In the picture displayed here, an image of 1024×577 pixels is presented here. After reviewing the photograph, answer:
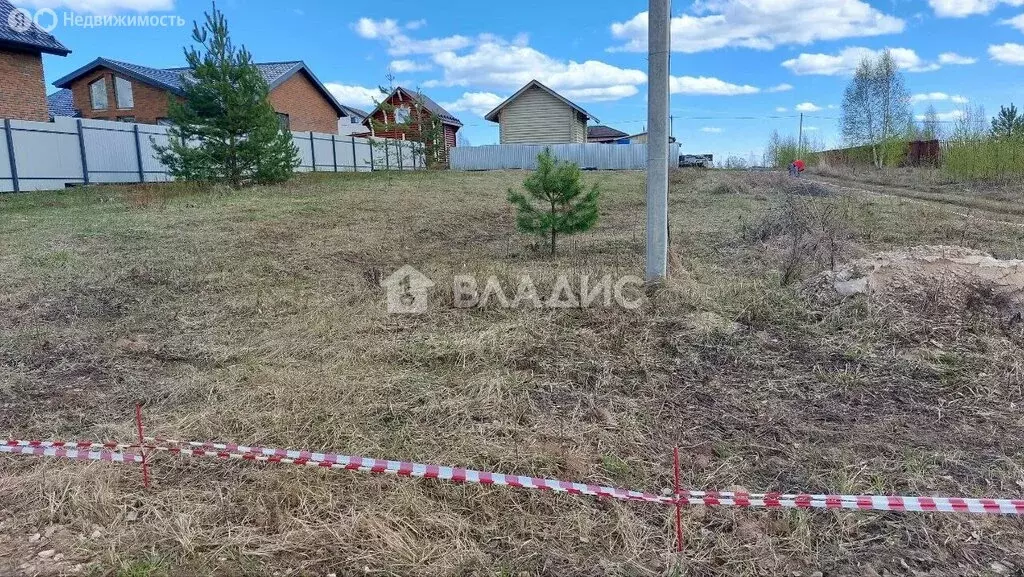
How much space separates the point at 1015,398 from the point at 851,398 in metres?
0.92

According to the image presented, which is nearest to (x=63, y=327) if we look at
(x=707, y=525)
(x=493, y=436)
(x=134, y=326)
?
(x=134, y=326)

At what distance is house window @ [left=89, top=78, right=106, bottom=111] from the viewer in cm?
2756

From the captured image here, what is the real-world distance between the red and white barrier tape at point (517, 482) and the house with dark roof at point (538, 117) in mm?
31773

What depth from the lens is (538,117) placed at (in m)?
34.3

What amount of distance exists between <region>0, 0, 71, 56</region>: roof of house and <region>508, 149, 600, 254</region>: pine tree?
1762 cm

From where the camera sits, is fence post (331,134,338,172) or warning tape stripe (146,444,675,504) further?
fence post (331,134,338,172)

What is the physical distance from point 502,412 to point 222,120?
13.6m

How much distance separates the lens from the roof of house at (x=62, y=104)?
29.2m

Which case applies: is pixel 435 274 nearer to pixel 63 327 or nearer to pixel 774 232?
pixel 63 327

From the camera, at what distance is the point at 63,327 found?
5172 mm

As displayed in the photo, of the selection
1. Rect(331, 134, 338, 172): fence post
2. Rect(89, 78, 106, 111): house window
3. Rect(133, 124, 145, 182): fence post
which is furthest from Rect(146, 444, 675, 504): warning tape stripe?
Rect(89, 78, 106, 111): house window

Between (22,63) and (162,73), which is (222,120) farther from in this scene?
(162,73)

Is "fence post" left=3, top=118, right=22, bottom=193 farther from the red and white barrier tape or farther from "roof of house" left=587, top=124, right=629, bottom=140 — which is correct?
"roof of house" left=587, top=124, right=629, bottom=140

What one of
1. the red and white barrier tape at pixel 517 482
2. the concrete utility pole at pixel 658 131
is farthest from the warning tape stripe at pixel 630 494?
the concrete utility pole at pixel 658 131
